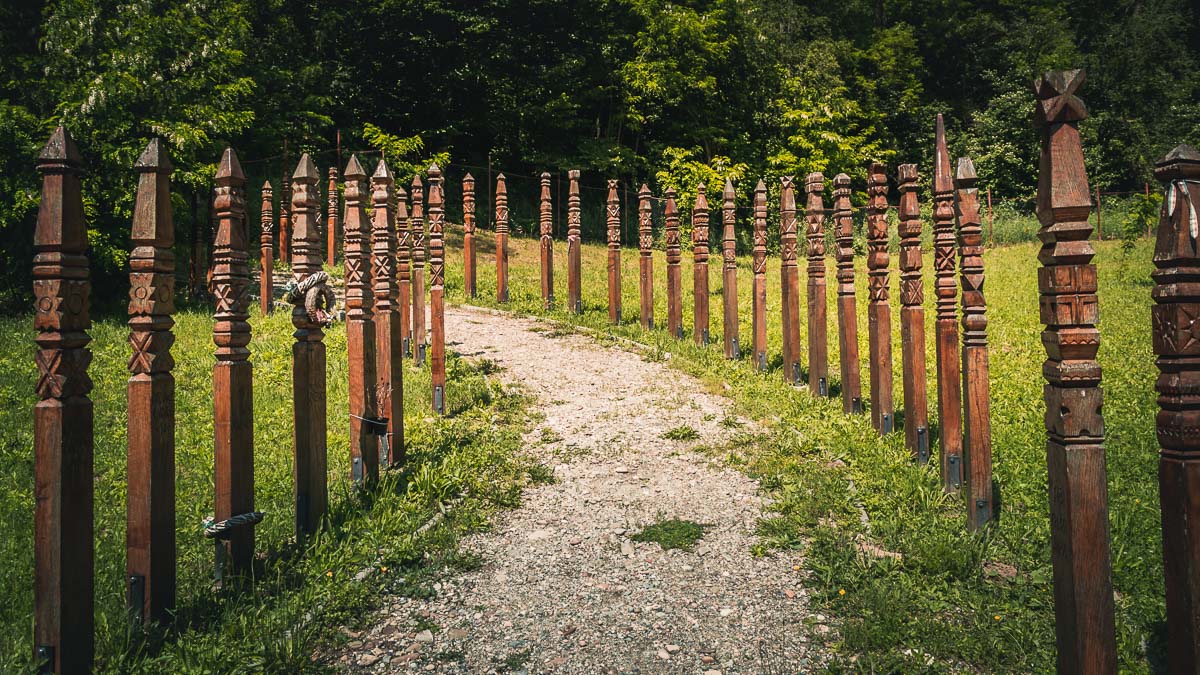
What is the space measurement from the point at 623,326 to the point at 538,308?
1807 mm

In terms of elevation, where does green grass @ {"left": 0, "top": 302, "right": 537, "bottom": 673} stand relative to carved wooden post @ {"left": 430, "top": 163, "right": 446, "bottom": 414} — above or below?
below

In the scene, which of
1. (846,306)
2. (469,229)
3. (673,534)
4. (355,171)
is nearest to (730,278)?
(846,306)

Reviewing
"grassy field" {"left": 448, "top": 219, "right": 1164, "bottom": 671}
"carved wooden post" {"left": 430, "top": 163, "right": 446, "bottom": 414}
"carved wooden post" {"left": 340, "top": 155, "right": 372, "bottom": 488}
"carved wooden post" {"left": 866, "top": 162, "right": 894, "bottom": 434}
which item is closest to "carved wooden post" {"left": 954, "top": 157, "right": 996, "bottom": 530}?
"grassy field" {"left": 448, "top": 219, "right": 1164, "bottom": 671}

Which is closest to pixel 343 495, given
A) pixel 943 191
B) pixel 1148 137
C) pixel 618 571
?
pixel 618 571

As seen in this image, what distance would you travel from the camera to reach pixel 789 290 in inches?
296

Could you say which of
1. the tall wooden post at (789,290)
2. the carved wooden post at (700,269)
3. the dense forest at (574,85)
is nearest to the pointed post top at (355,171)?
the tall wooden post at (789,290)

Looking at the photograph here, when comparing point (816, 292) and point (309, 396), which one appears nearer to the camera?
point (309, 396)

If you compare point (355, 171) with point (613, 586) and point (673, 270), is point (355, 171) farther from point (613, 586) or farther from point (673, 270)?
point (673, 270)

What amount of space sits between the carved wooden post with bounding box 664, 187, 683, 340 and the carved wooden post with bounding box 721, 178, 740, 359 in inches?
29.6

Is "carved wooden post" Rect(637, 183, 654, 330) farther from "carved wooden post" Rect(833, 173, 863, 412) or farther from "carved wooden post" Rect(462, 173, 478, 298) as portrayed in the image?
"carved wooden post" Rect(833, 173, 863, 412)

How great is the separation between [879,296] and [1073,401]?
338 cm

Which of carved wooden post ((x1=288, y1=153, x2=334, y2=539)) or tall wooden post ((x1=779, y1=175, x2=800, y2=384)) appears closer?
carved wooden post ((x1=288, y1=153, x2=334, y2=539))

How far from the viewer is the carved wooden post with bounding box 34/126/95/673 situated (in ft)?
9.25

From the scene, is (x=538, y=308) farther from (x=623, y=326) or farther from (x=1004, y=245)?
(x=1004, y=245)
